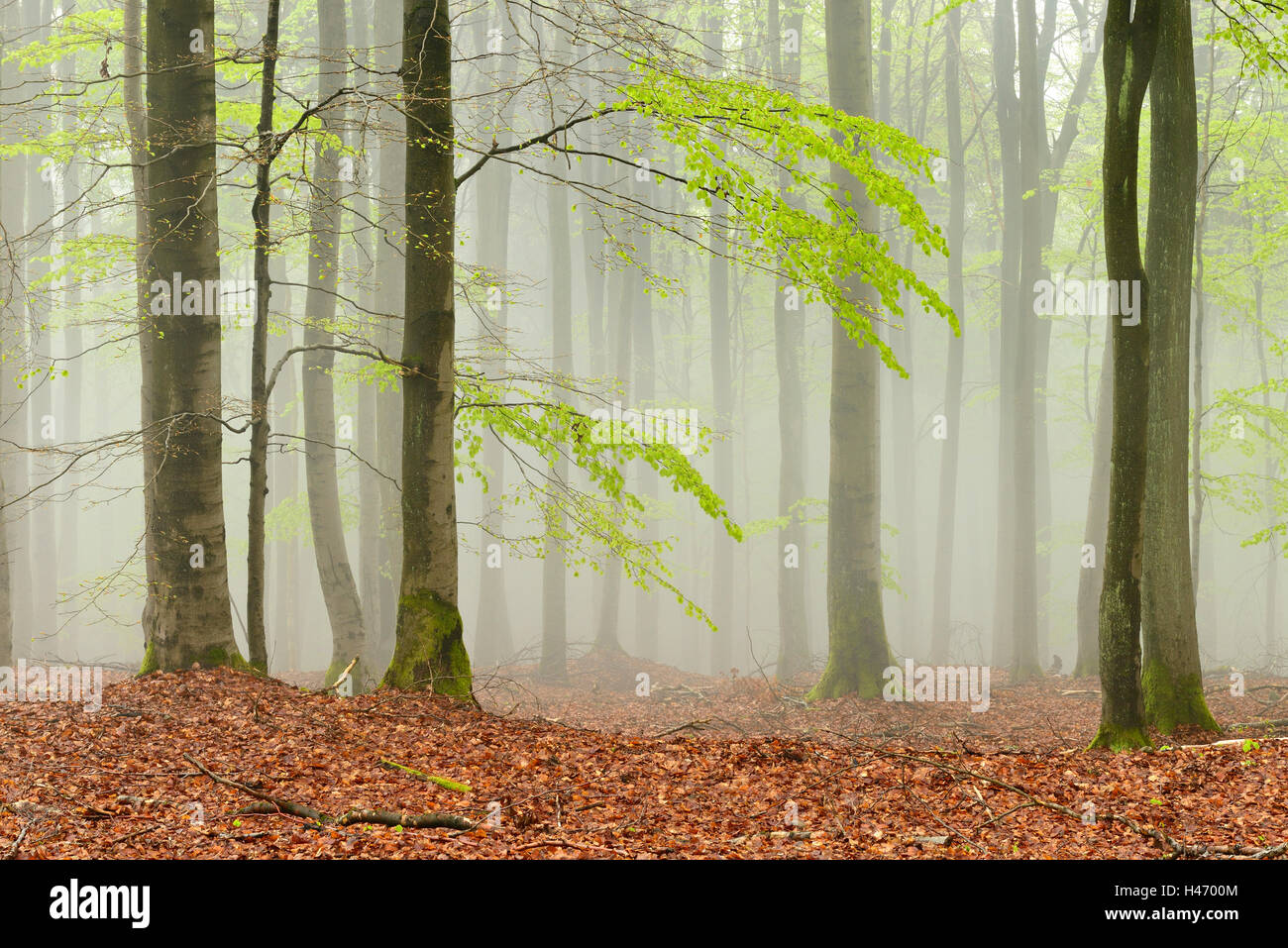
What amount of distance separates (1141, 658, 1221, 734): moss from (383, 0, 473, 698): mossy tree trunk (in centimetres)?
575

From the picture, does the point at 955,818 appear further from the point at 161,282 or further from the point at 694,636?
the point at 694,636

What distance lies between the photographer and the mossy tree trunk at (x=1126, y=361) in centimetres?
661

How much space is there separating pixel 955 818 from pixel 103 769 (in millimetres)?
4641

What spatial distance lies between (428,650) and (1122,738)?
5.30 metres

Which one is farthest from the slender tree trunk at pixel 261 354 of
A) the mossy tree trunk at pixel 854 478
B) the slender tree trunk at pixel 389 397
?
the mossy tree trunk at pixel 854 478

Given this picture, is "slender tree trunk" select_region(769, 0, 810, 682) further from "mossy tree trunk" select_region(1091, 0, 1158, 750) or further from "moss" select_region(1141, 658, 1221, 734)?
"mossy tree trunk" select_region(1091, 0, 1158, 750)

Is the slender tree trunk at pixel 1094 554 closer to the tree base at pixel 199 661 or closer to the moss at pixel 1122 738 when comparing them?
the moss at pixel 1122 738

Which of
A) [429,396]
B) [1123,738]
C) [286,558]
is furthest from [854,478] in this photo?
[286,558]

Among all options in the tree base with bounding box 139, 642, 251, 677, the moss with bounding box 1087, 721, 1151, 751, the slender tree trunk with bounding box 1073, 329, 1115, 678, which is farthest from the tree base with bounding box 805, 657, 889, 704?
the tree base with bounding box 139, 642, 251, 677

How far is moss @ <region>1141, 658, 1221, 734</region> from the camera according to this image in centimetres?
762

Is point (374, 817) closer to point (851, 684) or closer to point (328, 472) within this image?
point (328, 472)

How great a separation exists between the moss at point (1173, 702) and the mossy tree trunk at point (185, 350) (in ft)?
25.7

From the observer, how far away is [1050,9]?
19.8 metres

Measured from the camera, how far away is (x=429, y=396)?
7.19m
